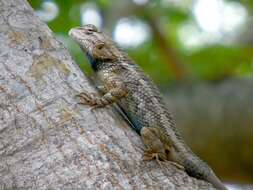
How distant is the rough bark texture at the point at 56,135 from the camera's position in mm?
3779

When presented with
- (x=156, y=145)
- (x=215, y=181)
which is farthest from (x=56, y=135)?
(x=215, y=181)

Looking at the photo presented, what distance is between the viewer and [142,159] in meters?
3.98

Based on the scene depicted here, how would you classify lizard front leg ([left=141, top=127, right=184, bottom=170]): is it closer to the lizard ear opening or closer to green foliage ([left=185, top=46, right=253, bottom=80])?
the lizard ear opening

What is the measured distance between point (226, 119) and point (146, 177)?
17.3 feet

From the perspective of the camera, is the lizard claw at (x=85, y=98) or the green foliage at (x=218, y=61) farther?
the green foliage at (x=218, y=61)

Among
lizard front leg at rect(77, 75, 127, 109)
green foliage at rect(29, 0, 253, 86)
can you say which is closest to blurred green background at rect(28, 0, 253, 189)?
green foliage at rect(29, 0, 253, 86)

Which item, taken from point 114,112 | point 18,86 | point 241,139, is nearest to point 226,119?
point 241,139

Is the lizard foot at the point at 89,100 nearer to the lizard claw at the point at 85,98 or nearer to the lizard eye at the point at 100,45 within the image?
the lizard claw at the point at 85,98

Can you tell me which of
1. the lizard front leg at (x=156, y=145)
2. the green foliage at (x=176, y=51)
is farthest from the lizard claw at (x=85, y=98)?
the green foliage at (x=176, y=51)

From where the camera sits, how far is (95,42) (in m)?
5.71

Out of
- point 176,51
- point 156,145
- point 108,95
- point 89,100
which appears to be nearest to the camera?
point 89,100

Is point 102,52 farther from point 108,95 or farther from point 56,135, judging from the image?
point 56,135

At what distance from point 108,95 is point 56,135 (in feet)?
3.14

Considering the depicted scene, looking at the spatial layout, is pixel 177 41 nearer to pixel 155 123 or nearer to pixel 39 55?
pixel 155 123
